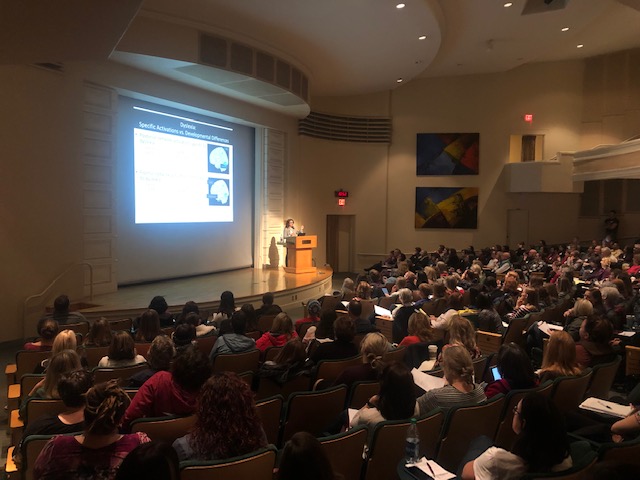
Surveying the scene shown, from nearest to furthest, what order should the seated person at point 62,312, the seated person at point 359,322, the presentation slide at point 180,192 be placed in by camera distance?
the seated person at point 359,322
the seated person at point 62,312
the presentation slide at point 180,192

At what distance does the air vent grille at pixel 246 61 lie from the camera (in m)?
8.58

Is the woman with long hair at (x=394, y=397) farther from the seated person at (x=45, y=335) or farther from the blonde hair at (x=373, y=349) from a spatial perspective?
the seated person at (x=45, y=335)

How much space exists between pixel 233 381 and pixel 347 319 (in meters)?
1.81

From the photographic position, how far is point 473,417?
8.68ft

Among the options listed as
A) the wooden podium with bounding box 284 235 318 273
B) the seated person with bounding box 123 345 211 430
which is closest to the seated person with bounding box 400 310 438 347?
the seated person with bounding box 123 345 211 430

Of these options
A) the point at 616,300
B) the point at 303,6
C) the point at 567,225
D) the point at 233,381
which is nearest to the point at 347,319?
the point at 233,381

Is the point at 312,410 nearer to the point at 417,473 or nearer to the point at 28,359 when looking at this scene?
the point at 417,473

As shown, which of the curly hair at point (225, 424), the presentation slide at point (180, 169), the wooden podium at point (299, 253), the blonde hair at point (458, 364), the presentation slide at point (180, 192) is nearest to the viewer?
the curly hair at point (225, 424)

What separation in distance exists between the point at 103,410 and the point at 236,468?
59 centimetres

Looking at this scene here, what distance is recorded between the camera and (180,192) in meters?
10.1

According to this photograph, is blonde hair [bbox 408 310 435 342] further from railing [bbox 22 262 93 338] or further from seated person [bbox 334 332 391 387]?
railing [bbox 22 262 93 338]

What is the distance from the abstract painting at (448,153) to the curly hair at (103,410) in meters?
14.7

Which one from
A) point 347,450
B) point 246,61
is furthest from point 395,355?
point 246,61

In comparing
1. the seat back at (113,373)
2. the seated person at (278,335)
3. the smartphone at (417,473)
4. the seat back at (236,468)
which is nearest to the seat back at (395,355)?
the seated person at (278,335)
